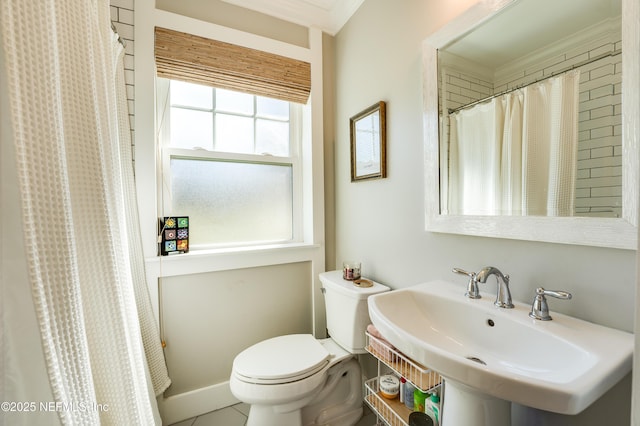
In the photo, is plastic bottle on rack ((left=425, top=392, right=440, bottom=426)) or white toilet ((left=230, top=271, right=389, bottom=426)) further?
white toilet ((left=230, top=271, right=389, bottom=426))

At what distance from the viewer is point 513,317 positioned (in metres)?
0.75

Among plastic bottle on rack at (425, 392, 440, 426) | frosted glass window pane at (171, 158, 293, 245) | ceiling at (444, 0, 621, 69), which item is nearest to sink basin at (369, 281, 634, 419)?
plastic bottle on rack at (425, 392, 440, 426)

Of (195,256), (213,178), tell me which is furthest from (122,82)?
(195,256)

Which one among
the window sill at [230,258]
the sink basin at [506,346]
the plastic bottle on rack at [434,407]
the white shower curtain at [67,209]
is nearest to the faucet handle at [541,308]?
the sink basin at [506,346]

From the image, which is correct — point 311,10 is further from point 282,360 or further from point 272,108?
point 282,360

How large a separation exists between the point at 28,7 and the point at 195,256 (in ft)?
3.95

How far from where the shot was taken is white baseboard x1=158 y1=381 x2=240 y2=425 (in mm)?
1414

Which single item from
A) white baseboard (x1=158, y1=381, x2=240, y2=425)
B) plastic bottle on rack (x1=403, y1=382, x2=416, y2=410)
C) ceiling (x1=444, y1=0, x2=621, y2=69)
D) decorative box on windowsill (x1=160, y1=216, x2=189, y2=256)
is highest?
ceiling (x1=444, y1=0, x2=621, y2=69)

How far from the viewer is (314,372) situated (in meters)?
1.20

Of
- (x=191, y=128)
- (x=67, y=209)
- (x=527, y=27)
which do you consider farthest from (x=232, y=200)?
(x=527, y=27)

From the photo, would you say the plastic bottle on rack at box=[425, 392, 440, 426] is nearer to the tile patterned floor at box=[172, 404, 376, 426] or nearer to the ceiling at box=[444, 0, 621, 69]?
the tile patterned floor at box=[172, 404, 376, 426]

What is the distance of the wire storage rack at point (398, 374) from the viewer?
0.94m

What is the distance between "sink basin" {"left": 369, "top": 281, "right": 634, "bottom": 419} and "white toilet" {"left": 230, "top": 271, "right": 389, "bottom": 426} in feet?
1.14

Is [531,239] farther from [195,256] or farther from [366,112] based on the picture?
[195,256]
